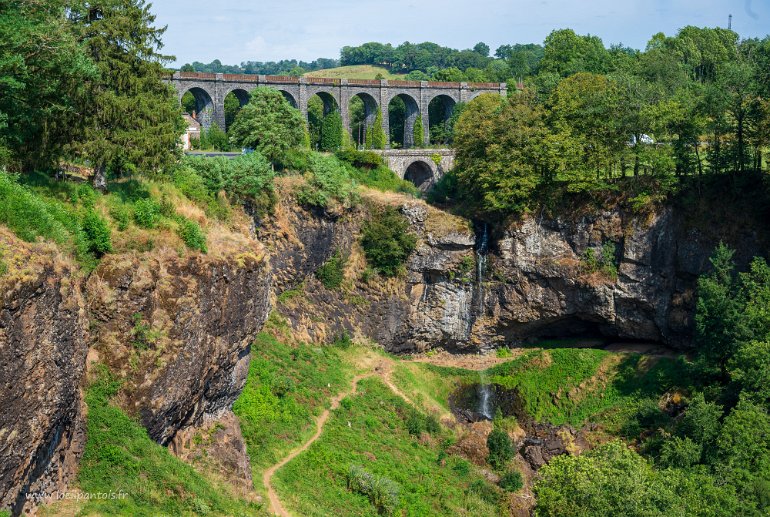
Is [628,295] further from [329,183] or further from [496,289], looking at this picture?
[329,183]

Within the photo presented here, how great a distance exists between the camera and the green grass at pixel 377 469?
3141 cm

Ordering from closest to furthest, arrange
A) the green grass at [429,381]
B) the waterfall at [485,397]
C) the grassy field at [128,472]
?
the grassy field at [128,472] < the green grass at [429,381] < the waterfall at [485,397]

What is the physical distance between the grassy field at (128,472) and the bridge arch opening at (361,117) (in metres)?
44.5

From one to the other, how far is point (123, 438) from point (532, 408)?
90.5ft

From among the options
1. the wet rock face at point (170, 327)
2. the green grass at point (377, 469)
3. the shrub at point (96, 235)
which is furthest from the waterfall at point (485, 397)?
the shrub at point (96, 235)

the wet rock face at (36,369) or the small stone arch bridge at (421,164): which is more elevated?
the small stone arch bridge at (421,164)

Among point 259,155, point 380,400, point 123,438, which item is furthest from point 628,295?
point 123,438

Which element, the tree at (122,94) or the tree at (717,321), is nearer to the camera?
the tree at (122,94)

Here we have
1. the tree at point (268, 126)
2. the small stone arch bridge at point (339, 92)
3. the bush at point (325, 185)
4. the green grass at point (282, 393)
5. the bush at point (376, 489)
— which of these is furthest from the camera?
the small stone arch bridge at point (339, 92)

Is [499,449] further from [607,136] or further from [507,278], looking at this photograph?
[607,136]

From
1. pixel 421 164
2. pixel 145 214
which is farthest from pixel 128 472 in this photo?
pixel 421 164

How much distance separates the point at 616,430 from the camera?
41156 millimetres

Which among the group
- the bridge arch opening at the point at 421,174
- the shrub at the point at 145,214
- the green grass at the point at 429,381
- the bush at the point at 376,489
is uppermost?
the bridge arch opening at the point at 421,174

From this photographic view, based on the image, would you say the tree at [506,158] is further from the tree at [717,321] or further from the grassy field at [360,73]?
the grassy field at [360,73]
